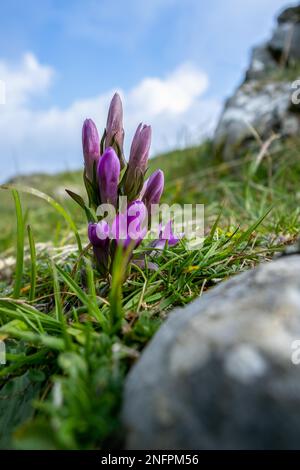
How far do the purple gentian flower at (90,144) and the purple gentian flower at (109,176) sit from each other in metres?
0.06

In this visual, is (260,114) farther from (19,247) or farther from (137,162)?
(19,247)

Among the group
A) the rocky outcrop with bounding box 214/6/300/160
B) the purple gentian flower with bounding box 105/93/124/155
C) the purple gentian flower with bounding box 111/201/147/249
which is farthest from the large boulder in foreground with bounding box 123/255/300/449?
the rocky outcrop with bounding box 214/6/300/160

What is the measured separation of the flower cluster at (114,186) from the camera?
4.09 ft

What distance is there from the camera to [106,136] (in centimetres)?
135

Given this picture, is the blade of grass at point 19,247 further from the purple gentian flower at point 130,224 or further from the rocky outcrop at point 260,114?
the rocky outcrop at point 260,114

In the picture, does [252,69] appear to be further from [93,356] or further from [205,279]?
[93,356]

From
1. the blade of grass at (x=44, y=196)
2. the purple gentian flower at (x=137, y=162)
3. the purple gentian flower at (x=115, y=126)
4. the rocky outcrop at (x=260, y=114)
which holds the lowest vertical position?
the blade of grass at (x=44, y=196)

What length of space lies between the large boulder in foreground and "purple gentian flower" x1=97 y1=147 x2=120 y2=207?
600 mm

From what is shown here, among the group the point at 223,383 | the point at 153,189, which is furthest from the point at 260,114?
the point at 223,383

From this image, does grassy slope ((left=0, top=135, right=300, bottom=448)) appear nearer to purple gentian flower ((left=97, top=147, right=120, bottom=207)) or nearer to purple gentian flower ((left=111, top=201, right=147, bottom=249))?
purple gentian flower ((left=111, top=201, right=147, bottom=249))

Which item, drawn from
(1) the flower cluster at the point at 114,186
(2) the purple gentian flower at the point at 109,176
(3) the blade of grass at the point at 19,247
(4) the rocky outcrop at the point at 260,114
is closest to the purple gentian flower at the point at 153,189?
(1) the flower cluster at the point at 114,186

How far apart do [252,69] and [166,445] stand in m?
8.65

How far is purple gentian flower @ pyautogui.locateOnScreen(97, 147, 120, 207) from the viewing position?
1.26 m
